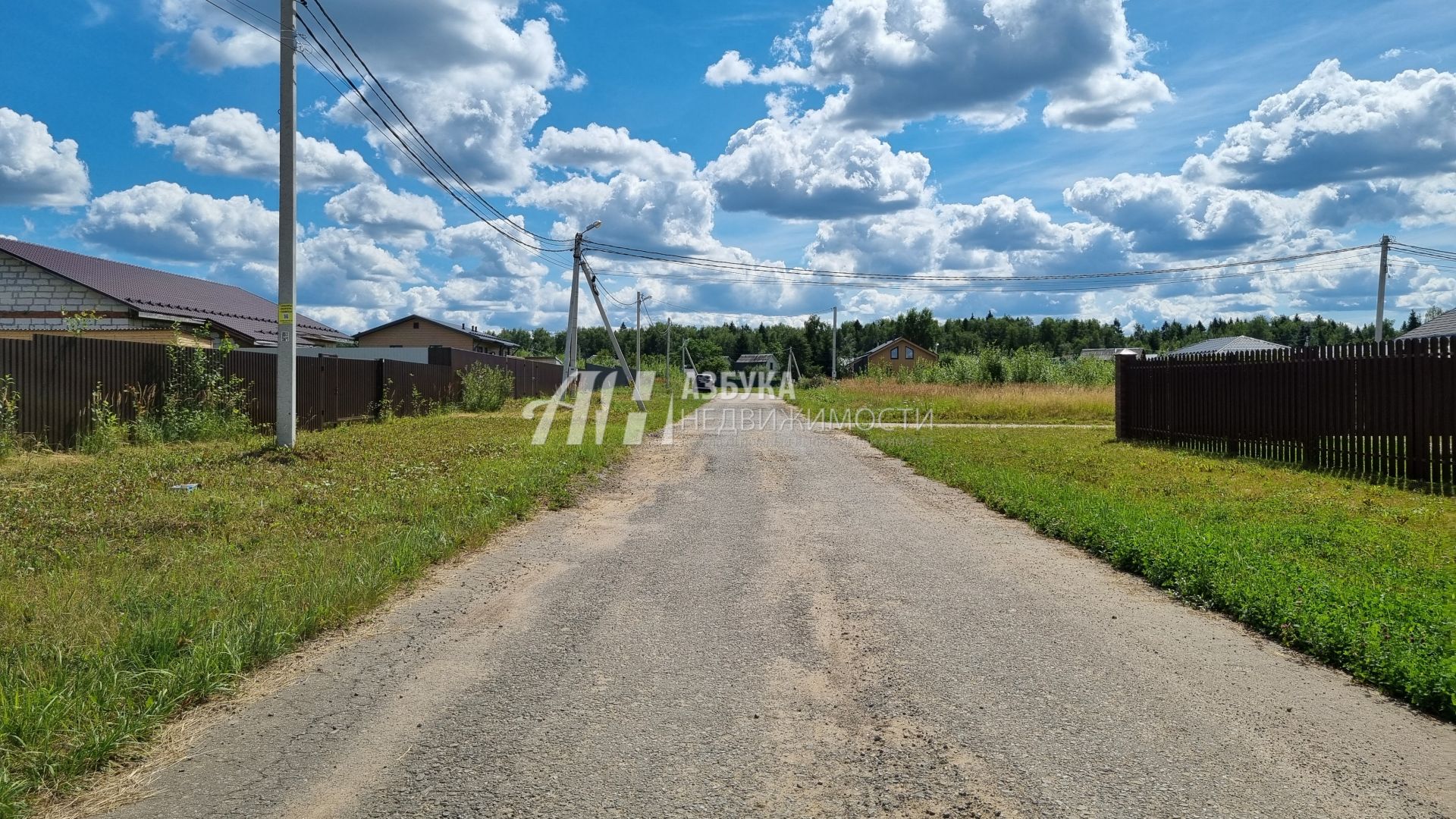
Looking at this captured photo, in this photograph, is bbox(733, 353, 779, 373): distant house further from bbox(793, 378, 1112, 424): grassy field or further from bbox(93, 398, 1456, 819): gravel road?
bbox(93, 398, 1456, 819): gravel road

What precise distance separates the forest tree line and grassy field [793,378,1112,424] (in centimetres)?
7673

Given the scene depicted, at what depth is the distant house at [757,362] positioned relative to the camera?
353 feet

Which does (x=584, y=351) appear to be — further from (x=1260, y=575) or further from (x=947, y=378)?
(x=1260, y=575)

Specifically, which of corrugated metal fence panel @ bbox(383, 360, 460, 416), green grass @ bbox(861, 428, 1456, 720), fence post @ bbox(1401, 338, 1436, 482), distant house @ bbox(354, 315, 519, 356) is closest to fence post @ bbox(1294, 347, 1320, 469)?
green grass @ bbox(861, 428, 1456, 720)

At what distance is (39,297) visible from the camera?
2184 cm

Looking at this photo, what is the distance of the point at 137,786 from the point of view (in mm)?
3238

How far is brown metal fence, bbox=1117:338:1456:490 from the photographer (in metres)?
11.1

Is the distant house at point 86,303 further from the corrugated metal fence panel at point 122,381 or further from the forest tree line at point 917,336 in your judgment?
the forest tree line at point 917,336

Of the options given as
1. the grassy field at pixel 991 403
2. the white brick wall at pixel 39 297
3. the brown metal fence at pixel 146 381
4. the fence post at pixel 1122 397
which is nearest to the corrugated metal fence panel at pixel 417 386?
the brown metal fence at pixel 146 381

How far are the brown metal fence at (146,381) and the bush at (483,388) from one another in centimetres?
196

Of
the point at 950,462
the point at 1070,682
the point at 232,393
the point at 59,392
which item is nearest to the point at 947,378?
the point at 950,462

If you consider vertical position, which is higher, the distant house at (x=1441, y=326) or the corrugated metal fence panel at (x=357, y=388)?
the distant house at (x=1441, y=326)

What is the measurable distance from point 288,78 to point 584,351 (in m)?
129

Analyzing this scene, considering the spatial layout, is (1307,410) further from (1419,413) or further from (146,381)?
(146,381)
